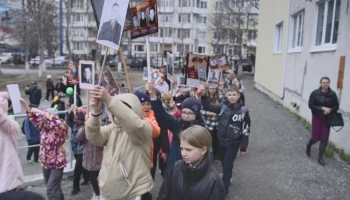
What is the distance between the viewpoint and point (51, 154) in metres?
4.07

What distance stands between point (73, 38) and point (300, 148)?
71.2 m

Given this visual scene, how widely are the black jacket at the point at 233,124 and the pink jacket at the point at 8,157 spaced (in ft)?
8.66

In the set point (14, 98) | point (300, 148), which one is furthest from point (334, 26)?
point (14, 98)

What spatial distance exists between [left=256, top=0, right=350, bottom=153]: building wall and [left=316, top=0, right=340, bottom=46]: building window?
6.4 inches

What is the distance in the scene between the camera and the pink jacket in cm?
329

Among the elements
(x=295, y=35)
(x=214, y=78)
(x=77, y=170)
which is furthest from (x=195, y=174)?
(x=295, y=35)

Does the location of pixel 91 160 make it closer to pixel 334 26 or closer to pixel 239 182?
pixel 239 182

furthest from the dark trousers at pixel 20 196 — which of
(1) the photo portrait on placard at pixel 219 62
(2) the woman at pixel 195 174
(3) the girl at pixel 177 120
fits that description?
(1) the photo portrait on placard at pixel 219 62

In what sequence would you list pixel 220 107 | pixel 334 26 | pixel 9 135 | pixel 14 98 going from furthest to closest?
1. pixel 334 26
2. pixel 220 107
3. pixel 14 98
4. pixel 9 135

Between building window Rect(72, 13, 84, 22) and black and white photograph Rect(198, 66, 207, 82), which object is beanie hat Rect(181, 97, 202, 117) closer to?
black and white photograph Rect(198, 66, 207, 82)

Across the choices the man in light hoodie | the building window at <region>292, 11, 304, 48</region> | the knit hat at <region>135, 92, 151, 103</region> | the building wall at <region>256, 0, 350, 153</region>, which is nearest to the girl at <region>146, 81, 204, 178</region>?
the knit hat at <region>135, 92, 151, 103</region>

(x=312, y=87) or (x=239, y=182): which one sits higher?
(x=312, y=87)

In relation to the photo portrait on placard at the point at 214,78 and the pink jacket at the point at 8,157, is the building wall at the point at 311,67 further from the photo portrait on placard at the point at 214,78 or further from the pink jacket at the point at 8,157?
the pink jacket at the point at 8,157

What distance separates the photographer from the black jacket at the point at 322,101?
6.00 meters
